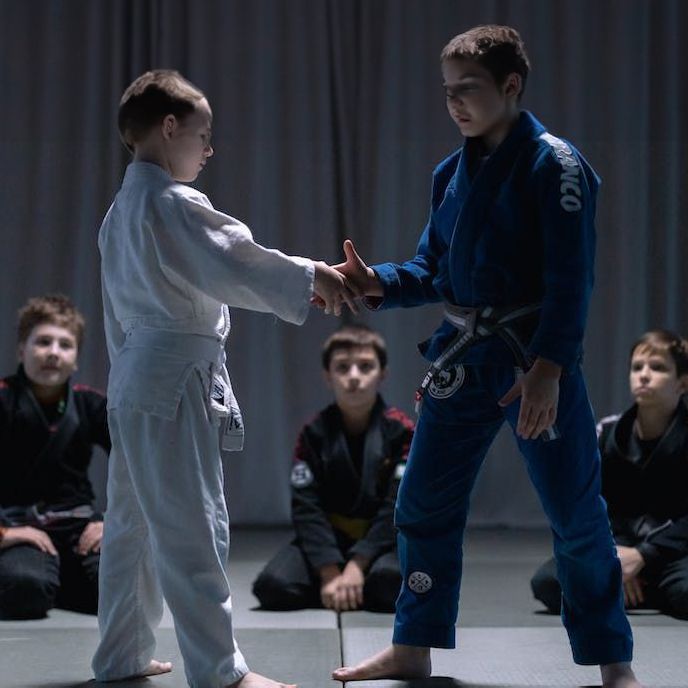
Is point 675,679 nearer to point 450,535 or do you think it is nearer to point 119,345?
point 450,535

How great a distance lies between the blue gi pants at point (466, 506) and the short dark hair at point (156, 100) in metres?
0.77

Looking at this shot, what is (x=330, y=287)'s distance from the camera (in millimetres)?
2391

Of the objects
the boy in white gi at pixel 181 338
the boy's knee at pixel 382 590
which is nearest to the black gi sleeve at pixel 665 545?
the boy's knee at pixel 382 590

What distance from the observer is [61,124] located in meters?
4.96

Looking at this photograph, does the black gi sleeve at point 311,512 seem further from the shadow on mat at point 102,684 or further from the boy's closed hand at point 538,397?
the boy's closed hand at point 538,397

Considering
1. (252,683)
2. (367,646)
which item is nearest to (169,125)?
(252,683)

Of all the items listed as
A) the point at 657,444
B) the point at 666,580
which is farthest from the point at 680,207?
the point at 666,580

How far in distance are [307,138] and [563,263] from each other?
2968mm

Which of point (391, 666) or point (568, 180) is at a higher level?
point (568, 180)

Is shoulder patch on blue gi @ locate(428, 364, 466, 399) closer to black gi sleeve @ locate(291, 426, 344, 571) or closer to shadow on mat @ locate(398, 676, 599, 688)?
shadow on mat @ locate(398, 676, 599, 688)

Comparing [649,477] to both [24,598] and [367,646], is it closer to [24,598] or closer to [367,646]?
[367,646]

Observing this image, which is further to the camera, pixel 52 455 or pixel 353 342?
pixel 353 342

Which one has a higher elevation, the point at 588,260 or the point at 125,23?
the point at 125,23

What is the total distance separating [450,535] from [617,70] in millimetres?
3150
